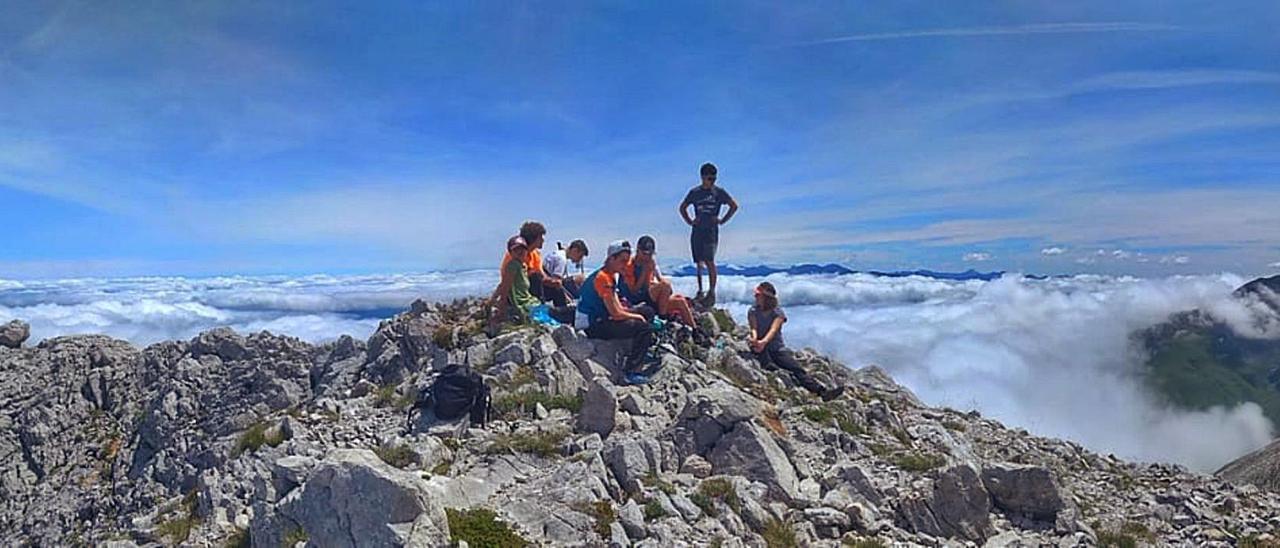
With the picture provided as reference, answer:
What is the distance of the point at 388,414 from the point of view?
58.4ft

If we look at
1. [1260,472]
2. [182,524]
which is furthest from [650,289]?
[1260,472]

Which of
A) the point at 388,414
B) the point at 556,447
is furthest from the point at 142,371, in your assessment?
the point at 556,447

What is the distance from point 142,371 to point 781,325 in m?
31.5

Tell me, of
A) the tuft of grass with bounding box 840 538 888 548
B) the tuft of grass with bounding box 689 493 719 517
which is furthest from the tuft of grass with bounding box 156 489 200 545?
the tuft of grass with bounding box 840 538 888 548

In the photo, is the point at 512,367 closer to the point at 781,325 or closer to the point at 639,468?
the point at 639,468

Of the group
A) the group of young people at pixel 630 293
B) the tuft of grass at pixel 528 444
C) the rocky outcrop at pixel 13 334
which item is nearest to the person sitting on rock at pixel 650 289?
the group of young people at pixel 630 293

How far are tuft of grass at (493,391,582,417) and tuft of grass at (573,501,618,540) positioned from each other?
177 inches

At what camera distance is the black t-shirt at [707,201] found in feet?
74.6

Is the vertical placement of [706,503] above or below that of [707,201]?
below

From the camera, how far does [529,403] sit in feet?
55.5

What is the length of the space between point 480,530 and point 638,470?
331 centimetres

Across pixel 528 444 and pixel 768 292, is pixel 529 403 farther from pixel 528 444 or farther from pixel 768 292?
pixel 768 292

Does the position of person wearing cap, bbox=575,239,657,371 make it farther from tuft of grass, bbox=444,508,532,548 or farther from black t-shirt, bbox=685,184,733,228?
tuft of grass, bbox=444,508,532,548

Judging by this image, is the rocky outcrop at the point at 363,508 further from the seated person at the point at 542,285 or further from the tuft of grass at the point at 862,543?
the seated person at the point at 542,285
